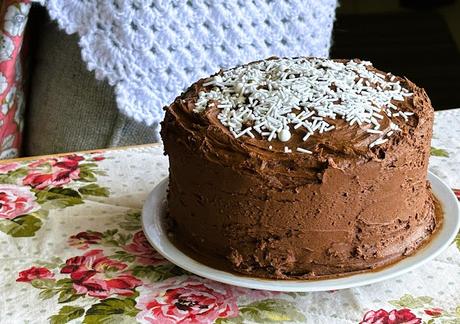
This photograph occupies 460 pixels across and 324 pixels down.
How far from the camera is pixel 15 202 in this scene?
104 cm

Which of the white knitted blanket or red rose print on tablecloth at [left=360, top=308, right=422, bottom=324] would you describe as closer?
red rose print on tablecloth at [left=360, top=308, right=422, bottom=324]

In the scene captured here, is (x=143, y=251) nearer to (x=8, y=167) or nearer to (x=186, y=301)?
(x=186, y=301)

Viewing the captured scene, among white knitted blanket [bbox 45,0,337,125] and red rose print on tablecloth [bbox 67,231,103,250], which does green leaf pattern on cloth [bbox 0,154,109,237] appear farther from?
white knitted blanket [bbox 45,0,337,125]

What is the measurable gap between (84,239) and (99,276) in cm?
9

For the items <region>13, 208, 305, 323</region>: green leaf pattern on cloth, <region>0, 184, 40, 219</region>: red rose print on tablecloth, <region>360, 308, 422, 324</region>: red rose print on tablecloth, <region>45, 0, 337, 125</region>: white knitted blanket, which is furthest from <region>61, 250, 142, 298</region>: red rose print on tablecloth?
<region>45, 0, 337, 125</region>: white knitted blanket

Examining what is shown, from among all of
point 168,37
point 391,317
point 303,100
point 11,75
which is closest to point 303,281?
point 391,317

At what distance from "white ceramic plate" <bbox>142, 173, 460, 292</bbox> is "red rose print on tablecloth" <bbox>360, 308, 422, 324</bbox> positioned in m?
0.03

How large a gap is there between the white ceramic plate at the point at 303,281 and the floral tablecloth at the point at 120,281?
1.1 inches

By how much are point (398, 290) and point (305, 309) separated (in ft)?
0.35

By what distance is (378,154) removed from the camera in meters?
0.80

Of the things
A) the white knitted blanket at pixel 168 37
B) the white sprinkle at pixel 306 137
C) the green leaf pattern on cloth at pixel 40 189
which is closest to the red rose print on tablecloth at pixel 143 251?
the green leaf pattern on cloth at pixel 40 189

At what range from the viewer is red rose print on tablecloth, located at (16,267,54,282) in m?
0.87

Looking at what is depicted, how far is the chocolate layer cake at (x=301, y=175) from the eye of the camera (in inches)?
31.1

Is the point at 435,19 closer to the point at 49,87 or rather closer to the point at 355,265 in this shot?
the point at 49,87
